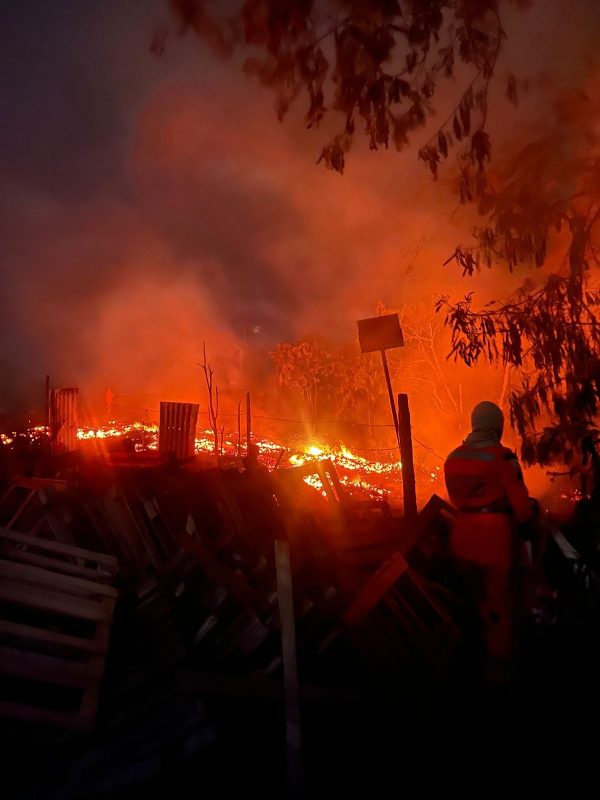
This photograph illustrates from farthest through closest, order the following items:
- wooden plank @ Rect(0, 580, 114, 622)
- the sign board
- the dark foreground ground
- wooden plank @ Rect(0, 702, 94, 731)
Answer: the sign board < wooden plank @ Rect(0, 580, 114, 622) < wooden plank @ Rect(0, 702, 94, 731) < the dark foreground ground

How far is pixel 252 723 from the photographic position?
3119mm

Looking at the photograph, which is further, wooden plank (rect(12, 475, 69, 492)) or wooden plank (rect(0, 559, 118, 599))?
wooden plank (rect(12, 475, 69, 492))

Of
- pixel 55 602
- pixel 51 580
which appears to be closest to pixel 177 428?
pixel 51 580

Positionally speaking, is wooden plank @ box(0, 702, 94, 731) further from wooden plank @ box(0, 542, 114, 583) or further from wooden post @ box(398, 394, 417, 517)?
wooden post @ box(398, 394, 417, 517)

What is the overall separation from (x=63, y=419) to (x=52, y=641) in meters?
9.66

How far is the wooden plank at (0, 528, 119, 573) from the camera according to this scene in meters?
4.26

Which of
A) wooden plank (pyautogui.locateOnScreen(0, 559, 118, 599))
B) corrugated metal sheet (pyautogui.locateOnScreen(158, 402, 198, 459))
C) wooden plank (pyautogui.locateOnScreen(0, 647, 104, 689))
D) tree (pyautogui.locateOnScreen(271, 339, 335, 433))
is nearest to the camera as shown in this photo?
wooden plank (pyautogui.locateOnScreen(0, 647, 104, 689))

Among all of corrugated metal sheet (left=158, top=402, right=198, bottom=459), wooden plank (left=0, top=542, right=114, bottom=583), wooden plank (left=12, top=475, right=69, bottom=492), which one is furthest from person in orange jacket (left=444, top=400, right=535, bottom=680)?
corrugated metal sheet (left=158, top=402, right=198, bottom=459)

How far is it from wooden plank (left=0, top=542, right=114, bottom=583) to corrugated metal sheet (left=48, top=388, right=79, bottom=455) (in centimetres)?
829

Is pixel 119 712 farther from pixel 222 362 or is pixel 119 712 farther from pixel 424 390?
pixel 222 362

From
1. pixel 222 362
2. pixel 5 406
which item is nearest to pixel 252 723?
pixel 222 362

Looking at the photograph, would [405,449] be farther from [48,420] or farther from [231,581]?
[48,420]

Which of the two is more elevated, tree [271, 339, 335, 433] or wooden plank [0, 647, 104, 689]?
tree [271, 339, 335, 433]

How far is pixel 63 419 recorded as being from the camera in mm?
11977
